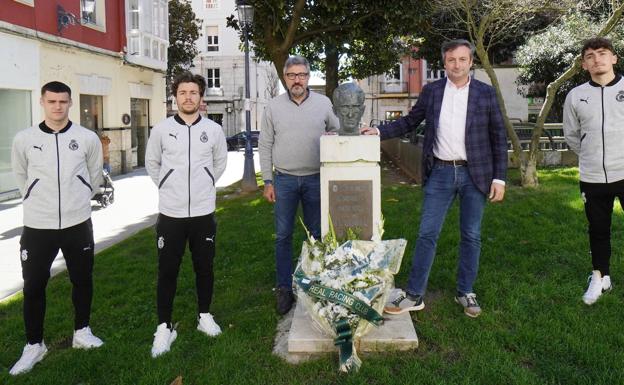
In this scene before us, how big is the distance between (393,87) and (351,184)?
1565 inches

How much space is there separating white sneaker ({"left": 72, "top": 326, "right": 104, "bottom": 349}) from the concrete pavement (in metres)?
1.97

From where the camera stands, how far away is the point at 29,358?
3.95 metres

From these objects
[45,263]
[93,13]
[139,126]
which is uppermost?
[93,13]

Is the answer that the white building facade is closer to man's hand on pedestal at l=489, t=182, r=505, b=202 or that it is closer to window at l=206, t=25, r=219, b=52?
window at l=206, t=25, r=219, b=52

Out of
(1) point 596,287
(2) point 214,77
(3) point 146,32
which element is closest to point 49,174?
(1) point 596,287

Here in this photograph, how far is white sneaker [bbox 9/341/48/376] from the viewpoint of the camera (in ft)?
12.7

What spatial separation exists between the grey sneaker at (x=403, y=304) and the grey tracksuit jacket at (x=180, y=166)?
1.54 meters

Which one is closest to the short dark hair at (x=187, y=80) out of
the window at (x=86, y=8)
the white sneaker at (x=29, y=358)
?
the white sneaker at (x=29, y=358)

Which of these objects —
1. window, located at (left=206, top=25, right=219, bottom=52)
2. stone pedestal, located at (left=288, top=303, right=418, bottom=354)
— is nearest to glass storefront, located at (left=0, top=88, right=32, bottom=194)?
stone pedestal, located at (left=288, top=303, right=418, bottom=354)

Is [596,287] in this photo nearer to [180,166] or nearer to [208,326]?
[208,326]

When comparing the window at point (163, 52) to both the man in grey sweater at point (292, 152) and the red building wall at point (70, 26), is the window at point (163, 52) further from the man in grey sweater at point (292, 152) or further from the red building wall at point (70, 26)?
the man in grey sweater at point (292, 152)

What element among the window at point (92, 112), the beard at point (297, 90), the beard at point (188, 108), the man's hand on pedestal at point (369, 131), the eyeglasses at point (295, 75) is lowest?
the man's hand on pedestal at point (369, 131)

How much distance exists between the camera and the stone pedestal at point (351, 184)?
14.2 ft

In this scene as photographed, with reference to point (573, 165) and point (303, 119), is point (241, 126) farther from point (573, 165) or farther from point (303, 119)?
point (303, 119)
